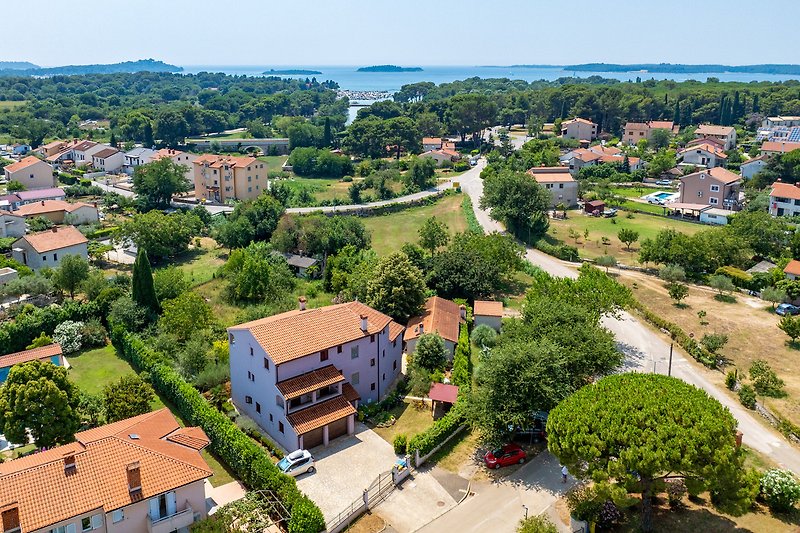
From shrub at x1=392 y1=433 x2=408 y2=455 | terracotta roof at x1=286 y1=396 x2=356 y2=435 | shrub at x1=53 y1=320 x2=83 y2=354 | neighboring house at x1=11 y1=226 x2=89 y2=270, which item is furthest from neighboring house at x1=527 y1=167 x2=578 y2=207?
shrub at x1=53 y1=320 x2=83 y2=354

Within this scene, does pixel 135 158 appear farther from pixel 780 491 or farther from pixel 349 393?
pixel 780 491

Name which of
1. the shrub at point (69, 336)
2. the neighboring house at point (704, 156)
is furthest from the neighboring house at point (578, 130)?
the shrub at point (69, 336)

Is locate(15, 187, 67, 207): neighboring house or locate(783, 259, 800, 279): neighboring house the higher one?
locate(15, 187, 67, 207): neighboring house

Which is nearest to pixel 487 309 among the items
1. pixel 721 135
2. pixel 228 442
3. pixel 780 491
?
pixel 228 442

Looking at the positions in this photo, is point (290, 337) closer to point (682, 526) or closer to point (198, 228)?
point (682, 526)

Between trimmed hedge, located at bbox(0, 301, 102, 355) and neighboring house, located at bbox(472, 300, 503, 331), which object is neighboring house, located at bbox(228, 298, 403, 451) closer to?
neighboring house, located at bbox(472, 300, 503, 331)

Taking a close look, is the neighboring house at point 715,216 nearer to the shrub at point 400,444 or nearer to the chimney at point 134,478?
the shrub at point 400,444
